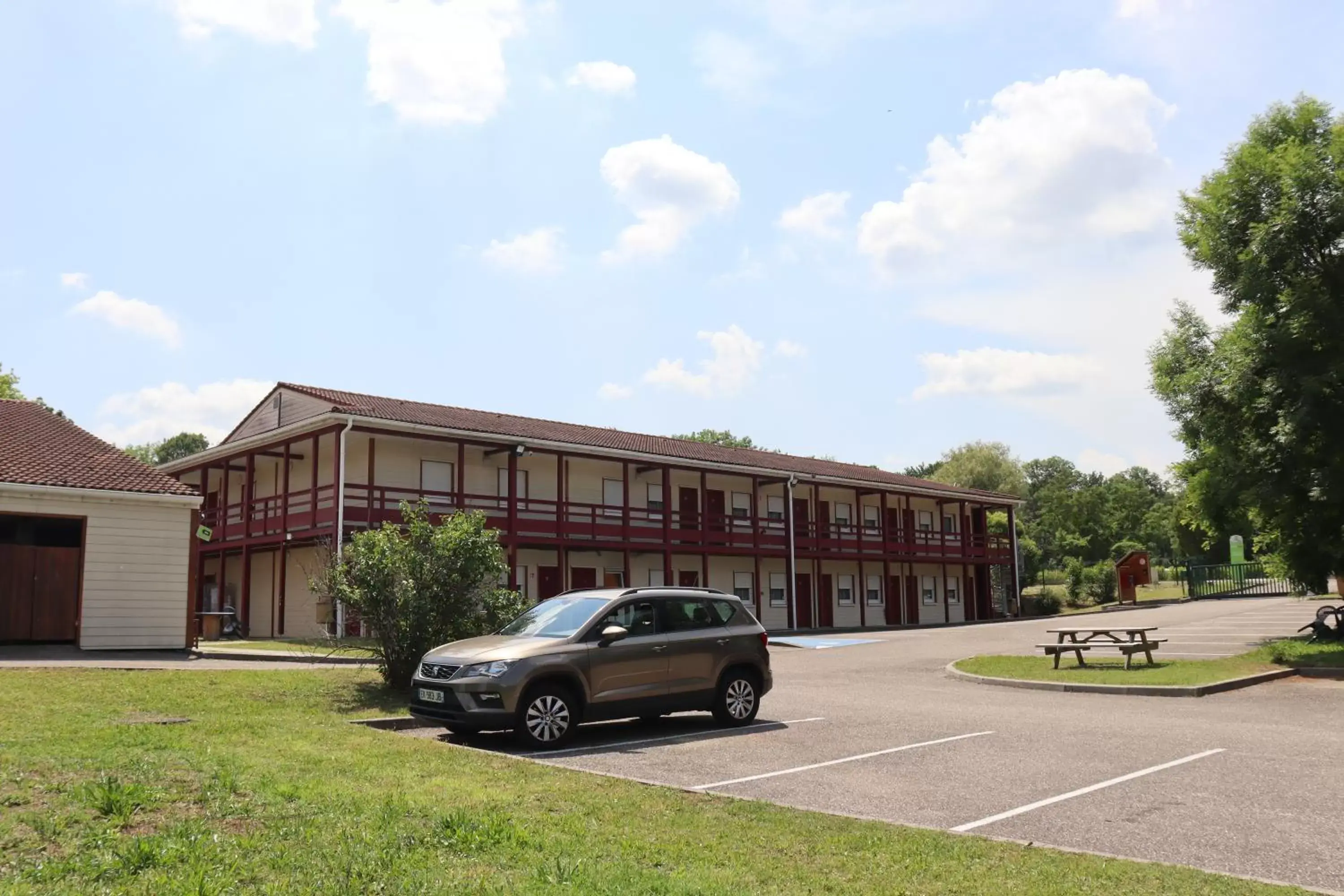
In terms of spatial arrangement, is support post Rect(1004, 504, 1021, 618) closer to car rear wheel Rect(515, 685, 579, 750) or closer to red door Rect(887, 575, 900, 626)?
red door Rect(887, 575, 900, 626)

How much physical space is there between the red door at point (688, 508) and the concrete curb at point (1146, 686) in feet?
61.6

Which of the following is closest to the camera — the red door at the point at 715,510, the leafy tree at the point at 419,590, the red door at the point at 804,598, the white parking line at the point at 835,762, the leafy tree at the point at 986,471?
the white parking line at the point at 835,762

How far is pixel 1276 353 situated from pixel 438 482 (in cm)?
2111

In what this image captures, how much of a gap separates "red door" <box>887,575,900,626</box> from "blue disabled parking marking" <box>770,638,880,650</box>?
1395cm

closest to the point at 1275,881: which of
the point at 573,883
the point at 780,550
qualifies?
the point at 573,883

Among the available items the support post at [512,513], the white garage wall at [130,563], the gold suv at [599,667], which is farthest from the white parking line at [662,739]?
the support post at [512,513]

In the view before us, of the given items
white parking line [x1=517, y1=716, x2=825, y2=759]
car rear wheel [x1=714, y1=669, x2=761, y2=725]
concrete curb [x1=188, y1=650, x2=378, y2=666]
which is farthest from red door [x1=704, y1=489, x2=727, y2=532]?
car rear wheel [x1=714, y1=669, x2=761, y2=725]

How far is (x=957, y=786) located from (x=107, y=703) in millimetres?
8843

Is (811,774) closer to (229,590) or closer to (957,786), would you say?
(957,786)

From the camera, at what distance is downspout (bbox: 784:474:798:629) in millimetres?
36344

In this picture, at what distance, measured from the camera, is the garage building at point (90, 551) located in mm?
19375

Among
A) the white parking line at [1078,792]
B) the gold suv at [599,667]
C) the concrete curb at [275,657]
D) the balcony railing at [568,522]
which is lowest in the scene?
the white parking line at [1078,792]

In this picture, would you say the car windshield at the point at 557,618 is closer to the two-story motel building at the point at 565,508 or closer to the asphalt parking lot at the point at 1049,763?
the asphalt parking lot at the point at 1049,763

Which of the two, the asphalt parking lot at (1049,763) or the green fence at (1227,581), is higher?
the green fence at (1227,581)
